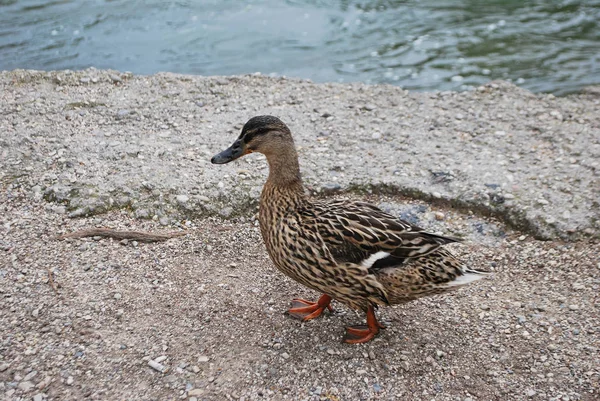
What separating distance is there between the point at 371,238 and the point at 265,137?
972 mm

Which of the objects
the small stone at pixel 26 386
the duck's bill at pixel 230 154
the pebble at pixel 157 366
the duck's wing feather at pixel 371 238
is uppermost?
the duck's bill at pixel 230 154

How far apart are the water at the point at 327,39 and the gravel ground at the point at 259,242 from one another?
178cm

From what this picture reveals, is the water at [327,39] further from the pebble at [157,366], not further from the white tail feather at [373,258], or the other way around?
the pebble at [157,366]

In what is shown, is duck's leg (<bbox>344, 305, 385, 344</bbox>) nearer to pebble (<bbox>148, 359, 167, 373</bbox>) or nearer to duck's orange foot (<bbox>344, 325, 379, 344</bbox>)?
duck's orange foot (<bbox>344, 325, 379, 344</bbox>)

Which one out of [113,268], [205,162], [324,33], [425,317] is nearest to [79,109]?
[205,162]

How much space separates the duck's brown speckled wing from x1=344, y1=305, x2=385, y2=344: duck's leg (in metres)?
0.40

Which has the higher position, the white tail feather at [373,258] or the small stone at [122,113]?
the small stone at [122,113]

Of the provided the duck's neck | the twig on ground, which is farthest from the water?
the twig on ground

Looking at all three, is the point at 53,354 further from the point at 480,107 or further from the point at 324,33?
A: the point at 324,33

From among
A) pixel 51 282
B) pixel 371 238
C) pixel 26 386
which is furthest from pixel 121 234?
pixel 371 238

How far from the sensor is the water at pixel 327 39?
8.77m

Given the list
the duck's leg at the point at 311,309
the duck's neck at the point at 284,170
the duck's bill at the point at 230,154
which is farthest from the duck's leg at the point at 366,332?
the duck's bill at the point at 230,154

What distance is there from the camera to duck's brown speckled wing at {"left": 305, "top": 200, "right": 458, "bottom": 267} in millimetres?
3635

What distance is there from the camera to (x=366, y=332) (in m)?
3.89
